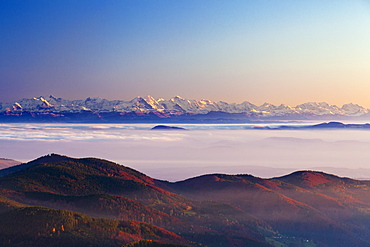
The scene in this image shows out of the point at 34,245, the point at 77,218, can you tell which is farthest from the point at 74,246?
the point at 77,218

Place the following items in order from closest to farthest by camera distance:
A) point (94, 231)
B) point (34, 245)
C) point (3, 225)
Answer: point (34, 245), point (3, 225), point (94, 231)

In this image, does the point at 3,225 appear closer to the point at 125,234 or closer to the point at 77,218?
the point at 77,218

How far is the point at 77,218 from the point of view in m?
199

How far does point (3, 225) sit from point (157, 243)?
64093mm

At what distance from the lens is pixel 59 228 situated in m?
183

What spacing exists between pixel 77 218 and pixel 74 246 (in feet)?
99.1

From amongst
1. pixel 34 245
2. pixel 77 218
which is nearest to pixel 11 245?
pixel 34 245

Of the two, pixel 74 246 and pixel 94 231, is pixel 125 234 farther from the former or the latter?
pixel 74 246

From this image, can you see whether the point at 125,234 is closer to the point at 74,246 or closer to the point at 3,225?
the point at 74,246

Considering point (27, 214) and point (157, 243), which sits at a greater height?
point (27, 214)

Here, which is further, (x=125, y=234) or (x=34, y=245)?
(x=125, y=234)

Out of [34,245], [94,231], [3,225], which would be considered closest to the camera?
[34,245]

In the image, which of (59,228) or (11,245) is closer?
(11,245)

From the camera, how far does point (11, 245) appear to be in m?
169
